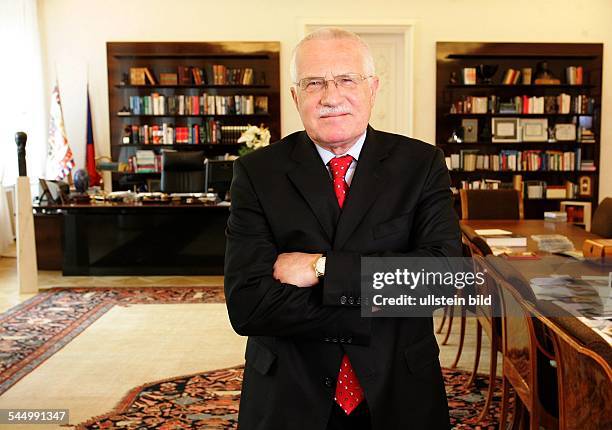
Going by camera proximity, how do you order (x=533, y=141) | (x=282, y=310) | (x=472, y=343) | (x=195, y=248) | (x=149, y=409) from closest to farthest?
(x=282, y=310), (x=149, y=409), (x=472, y=343), (x=195, y=248), (x=533, y=141)

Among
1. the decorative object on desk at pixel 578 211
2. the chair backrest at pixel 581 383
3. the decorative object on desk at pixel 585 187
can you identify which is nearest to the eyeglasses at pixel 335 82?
the chair backrest at pixel 581 383

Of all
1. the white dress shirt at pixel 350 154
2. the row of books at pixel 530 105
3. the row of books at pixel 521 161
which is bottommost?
the row of books at pixel 521 161

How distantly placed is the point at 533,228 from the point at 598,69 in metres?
4.86

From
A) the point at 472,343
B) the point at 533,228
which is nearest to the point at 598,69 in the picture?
the point at 533,228

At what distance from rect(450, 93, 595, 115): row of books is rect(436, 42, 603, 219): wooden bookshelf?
17 millimetres

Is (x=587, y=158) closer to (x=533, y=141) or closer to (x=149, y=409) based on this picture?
(x=533, y=141)

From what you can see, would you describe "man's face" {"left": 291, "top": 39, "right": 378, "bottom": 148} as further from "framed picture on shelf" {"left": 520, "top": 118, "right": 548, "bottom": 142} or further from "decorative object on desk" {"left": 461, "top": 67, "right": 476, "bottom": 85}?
"framed picture on shelf" {"left": 520, "top": 118, "right": 548, "bottom": 142}

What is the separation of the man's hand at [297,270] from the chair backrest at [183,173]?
6.44m

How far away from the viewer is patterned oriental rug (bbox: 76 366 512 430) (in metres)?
3.22

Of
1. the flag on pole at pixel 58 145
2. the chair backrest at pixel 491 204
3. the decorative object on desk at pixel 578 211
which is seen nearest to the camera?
the chair backrest at pixel 491 204

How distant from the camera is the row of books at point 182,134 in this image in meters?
8.70

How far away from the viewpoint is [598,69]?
862 cm

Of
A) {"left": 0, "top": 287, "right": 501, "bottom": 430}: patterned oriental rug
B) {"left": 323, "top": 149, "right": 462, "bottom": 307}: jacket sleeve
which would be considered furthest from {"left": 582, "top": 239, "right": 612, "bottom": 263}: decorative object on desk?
{"left": 323, "top": 149, "right": 462, "bottom": 307}: jacket sleeve

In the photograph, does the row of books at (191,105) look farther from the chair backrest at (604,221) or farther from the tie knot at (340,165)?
the tie knot at (340,165)
